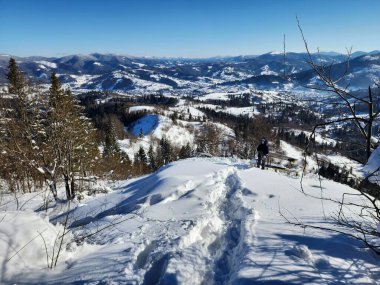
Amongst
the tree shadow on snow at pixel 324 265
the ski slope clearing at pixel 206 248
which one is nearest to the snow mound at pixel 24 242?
the ski slope clearing at pixel 206 248

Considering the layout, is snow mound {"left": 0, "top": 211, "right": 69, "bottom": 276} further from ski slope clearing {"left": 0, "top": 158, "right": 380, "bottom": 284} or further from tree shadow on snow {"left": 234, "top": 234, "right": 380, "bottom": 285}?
tree shadow on snow {"left": 234, "top": 234, "right": 380, "bottom": 285}

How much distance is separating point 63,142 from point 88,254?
378 inches

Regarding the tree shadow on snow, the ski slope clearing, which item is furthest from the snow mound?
the tree shadow on snow

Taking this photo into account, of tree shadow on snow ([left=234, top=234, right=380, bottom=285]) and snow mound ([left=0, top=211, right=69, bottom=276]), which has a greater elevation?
snow mound ([left=0, top=211, right=69, bottom=276])

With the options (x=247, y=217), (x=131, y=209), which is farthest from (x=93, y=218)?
(x=247, y=217)

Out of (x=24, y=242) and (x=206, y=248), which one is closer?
(x=24, y=242)

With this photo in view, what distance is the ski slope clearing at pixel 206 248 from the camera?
4.51 meters

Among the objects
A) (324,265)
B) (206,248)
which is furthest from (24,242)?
(324,265)

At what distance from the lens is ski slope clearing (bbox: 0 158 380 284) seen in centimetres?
451

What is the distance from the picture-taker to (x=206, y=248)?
239 inches

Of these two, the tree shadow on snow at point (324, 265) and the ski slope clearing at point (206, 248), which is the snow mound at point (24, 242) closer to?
the ski slope clearing at point (206, 248)

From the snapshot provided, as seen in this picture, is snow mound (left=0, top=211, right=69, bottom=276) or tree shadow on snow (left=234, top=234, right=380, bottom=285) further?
tree shadow on snow (left=234, top=234, right=380, bottom=285)

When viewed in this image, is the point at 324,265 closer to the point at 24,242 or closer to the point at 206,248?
the point at 206,248

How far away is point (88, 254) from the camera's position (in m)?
5.10
